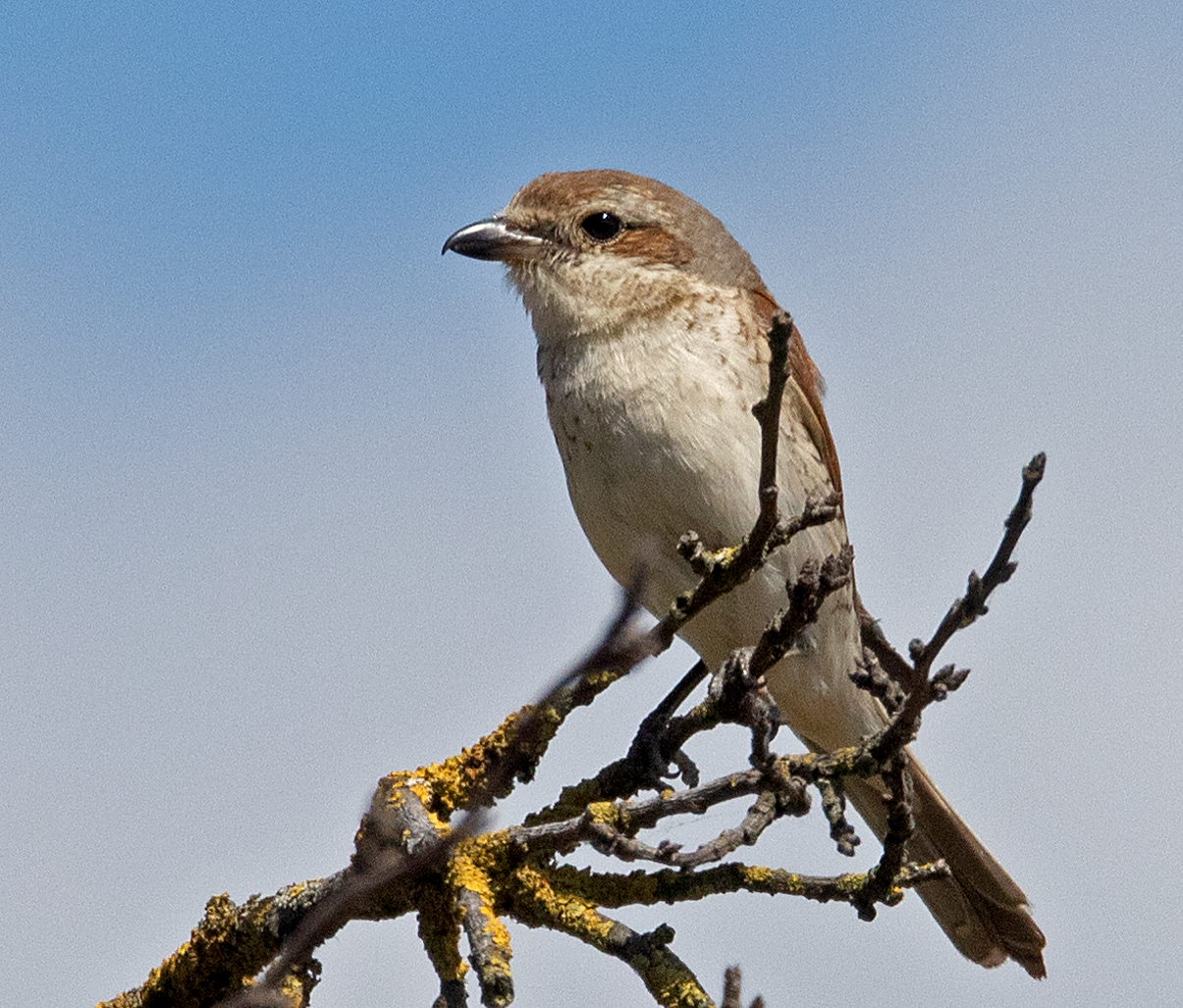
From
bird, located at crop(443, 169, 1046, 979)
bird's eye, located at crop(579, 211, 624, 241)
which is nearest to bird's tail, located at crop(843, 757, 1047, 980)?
bird, located at crop(443, 169, 1046, 979)

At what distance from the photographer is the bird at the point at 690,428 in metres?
5.03

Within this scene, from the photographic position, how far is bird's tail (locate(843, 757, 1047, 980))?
18.5 feet

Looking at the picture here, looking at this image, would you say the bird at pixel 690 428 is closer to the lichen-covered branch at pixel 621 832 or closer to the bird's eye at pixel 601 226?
the bird's eye at pixel 601 226

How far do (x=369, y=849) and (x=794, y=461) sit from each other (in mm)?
2672

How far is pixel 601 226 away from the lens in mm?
5984

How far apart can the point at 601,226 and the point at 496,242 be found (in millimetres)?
389

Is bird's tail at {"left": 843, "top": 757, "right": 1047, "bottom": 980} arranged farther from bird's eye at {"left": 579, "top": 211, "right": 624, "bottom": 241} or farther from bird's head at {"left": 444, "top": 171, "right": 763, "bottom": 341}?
bird's eye at {"left": 579, "top": 211, "right": 624, "bottom": 241}

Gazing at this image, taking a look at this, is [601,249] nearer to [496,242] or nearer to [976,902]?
[496,242]

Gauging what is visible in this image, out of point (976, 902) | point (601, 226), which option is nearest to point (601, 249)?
point (601, 226)

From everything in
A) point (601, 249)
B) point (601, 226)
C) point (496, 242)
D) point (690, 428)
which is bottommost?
point (690, 428)

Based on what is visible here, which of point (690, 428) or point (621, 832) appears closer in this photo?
point (621, 832)

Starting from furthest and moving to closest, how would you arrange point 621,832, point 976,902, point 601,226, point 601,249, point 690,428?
1. point 601,226
2. point 601,249
3. point 976,902
4. point 690,428
5. point 621,832

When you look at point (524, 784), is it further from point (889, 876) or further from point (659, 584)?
point (659, 584)

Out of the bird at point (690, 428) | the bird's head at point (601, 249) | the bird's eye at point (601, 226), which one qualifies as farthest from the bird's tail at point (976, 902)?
the bird's eye at point (601, 226)
